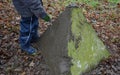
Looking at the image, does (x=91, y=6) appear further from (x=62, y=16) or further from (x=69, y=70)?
(x=69, y=70)

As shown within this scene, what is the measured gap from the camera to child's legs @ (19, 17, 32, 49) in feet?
16.5

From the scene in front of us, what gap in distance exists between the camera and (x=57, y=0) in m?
8.92

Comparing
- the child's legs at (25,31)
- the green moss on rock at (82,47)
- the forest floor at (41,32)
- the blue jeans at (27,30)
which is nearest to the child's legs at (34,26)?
the blue jeans at (27,30)

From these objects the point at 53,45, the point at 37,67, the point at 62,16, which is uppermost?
the point at 62,16

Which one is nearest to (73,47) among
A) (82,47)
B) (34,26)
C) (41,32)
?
(82,47)

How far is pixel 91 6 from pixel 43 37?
3.40 meters

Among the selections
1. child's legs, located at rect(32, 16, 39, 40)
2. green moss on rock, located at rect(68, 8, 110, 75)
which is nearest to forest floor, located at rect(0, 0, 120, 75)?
green moss on rock, located at rect(68, 8, 110, 75)

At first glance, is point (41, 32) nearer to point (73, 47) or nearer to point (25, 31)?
point (25, 31)

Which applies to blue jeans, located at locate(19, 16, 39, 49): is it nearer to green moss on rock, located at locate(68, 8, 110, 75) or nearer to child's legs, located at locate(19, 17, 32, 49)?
child's legs, located at locate(19, 17, 32, 49)

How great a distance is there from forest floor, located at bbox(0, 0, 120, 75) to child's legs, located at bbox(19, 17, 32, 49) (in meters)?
0.24

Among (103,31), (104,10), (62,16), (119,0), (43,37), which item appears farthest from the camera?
(119,0)

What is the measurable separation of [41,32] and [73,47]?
1.79 metres

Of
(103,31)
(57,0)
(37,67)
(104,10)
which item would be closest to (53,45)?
(37,67)

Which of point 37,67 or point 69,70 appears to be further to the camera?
point 37,67
